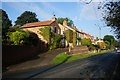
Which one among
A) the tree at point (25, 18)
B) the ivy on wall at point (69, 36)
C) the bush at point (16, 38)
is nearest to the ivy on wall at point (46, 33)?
the bush at point (16, 38)

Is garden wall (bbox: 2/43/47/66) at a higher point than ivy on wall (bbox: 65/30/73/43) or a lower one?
lower

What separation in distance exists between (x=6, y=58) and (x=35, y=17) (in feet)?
148

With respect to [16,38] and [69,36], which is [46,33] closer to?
[16,38]

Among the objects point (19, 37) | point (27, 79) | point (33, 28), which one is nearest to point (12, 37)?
point (19, 37)

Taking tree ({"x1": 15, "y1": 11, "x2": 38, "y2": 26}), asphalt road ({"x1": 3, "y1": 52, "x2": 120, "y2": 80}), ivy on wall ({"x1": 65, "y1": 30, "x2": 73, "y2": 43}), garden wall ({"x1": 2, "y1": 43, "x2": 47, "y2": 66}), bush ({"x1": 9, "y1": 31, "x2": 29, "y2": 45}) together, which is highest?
tree ({"x1": 15, "y1": 11, "x2": 38, "y2": 26})

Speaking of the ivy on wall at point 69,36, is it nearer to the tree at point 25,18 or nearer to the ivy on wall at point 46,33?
the ivy on wall at point 46,33

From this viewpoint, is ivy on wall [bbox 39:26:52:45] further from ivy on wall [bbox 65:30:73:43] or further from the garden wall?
ivy on wall [bbox 65:30:73:43]

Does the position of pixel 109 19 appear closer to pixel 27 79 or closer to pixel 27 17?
pixel 27 79

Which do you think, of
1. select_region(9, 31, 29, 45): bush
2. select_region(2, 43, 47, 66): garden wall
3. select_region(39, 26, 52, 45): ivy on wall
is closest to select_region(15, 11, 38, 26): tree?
select_region(39, 26, 52, 45): ivy on wall

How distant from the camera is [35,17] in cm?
5512

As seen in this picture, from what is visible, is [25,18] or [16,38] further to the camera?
[25,18]

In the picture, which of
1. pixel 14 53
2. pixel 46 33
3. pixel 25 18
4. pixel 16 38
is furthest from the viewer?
pixel 25 18

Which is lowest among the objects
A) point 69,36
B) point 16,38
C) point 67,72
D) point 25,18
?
point 67,72

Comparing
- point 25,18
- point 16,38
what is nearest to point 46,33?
point 16,38
